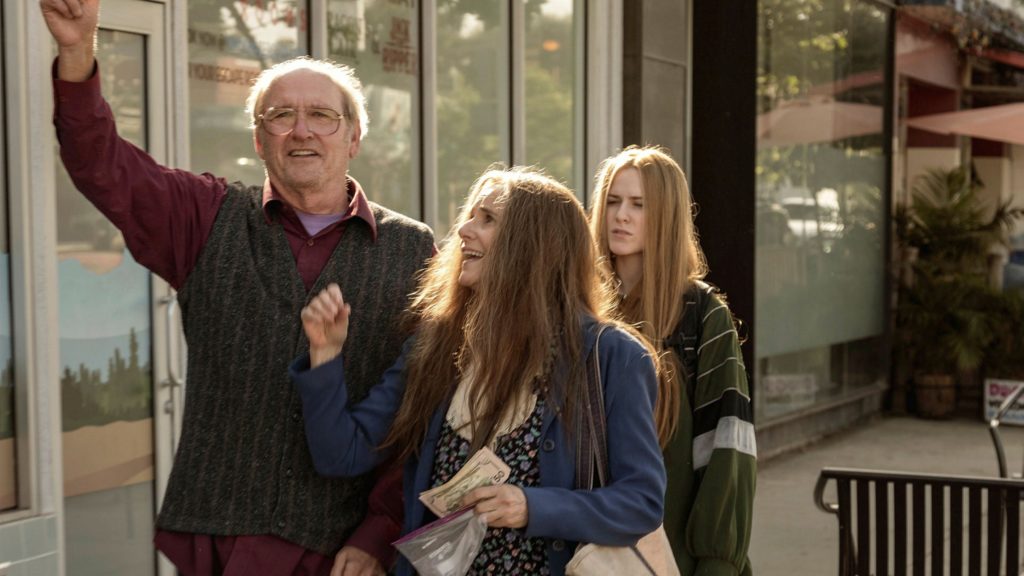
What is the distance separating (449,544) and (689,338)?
4.29 feet

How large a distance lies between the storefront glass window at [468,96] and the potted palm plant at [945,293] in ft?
21.7

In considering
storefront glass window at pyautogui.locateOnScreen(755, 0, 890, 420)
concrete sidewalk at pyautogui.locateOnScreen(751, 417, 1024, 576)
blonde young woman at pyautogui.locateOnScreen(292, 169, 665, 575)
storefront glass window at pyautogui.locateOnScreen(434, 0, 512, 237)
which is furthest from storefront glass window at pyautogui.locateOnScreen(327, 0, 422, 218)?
storefront glass window at pyautogui.locateOnScreen(755, 0, 890, 420)

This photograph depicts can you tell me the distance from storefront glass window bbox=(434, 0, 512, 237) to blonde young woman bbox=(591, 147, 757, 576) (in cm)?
333

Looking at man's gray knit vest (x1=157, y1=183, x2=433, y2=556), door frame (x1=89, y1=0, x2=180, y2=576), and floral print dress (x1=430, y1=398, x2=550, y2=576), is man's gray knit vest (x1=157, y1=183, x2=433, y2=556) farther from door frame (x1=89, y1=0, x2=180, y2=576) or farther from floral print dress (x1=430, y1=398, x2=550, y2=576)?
door frame (x1=89, y1=0, x2=180, y2=576)

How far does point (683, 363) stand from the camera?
3678 millimetres

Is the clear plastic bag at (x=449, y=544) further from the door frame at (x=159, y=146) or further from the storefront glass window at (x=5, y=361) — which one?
the door frame at (x=159, y=146)

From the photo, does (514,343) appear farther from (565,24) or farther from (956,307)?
(956,307)

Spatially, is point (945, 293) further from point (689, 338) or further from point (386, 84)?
point (689, 338)

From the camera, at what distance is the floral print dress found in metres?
2.67

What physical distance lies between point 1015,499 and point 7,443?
3.15m

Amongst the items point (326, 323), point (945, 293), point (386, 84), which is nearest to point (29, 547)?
point (326, 323)

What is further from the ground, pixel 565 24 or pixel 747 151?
pixel 565 24

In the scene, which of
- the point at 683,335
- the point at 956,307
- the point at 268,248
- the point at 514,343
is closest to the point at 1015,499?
the point at 683,335

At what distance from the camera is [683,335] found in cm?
370
